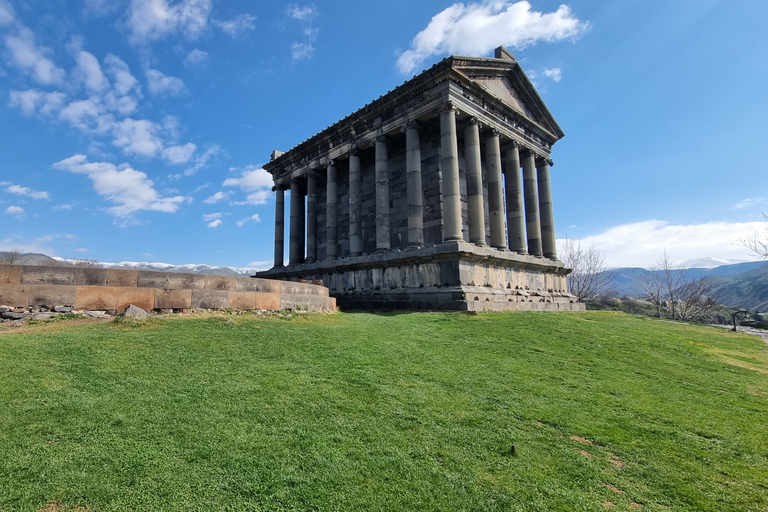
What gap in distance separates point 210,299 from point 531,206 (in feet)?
64.0

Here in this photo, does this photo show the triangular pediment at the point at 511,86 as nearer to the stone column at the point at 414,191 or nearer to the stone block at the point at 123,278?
the stone column at the point at 414,191

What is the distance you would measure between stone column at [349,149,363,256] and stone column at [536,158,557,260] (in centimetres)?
1182

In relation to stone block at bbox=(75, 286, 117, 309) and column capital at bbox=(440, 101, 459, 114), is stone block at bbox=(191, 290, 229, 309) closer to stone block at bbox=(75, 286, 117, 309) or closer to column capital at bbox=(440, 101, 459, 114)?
stone block at bbox=(75, 286, 117, 309)

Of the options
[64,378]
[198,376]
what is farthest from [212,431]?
[64,378]

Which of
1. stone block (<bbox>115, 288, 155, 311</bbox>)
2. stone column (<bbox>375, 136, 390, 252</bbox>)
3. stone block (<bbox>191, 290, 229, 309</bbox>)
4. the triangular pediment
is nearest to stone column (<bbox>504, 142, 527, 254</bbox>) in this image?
the triangular pediment

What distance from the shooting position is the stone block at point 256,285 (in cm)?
1225

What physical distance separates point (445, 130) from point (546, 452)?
1657cm

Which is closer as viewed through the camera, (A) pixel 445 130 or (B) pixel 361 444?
(B) pixel 361 444

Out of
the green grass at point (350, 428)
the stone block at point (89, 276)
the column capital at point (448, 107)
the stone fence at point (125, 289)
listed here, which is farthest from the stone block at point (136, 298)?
the column capital at point (448, 107)

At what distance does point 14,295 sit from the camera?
892cm

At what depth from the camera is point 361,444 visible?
13.6ft

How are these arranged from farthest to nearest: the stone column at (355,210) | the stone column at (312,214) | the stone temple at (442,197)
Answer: the stone column at (312,214)
the stone column at (355,210)
the stone temple at (442,197)

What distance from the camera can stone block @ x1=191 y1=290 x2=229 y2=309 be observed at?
1095cm

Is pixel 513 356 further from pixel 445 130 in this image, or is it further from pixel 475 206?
pixel 445 130
